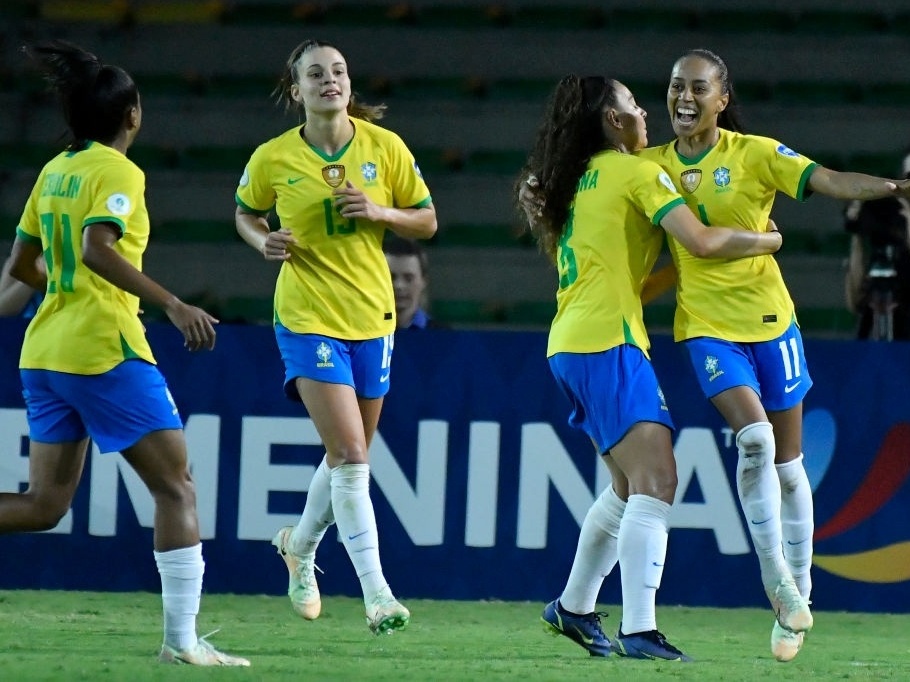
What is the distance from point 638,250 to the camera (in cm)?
450

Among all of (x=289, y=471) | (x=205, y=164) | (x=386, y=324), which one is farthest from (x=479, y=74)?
(x=386, y=324)

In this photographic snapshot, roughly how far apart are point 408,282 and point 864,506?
2249 millimetres

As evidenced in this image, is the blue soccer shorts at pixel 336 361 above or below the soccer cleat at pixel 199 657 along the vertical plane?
above

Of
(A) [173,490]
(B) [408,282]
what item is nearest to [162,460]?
(A) [173,490]

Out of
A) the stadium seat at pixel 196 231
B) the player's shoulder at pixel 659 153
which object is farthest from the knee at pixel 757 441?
the stadium seat at pixel 196 231

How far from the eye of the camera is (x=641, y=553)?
14.6ft

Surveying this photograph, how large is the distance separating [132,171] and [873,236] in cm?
457

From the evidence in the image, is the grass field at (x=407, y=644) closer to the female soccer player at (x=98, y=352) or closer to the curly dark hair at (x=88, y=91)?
the female soccer player at (x=98, y=352)

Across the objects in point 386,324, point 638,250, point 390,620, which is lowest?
point 390,620

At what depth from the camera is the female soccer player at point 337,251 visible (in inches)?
198

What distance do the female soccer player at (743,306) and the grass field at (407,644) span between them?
1.46 ft

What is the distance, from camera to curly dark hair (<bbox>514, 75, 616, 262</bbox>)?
4578mm

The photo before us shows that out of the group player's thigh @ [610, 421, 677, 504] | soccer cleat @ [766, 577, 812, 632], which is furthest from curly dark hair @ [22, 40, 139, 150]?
soccer cleat @ [766, 577, 812, 632]

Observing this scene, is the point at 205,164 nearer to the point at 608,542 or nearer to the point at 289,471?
the point at 289,471
